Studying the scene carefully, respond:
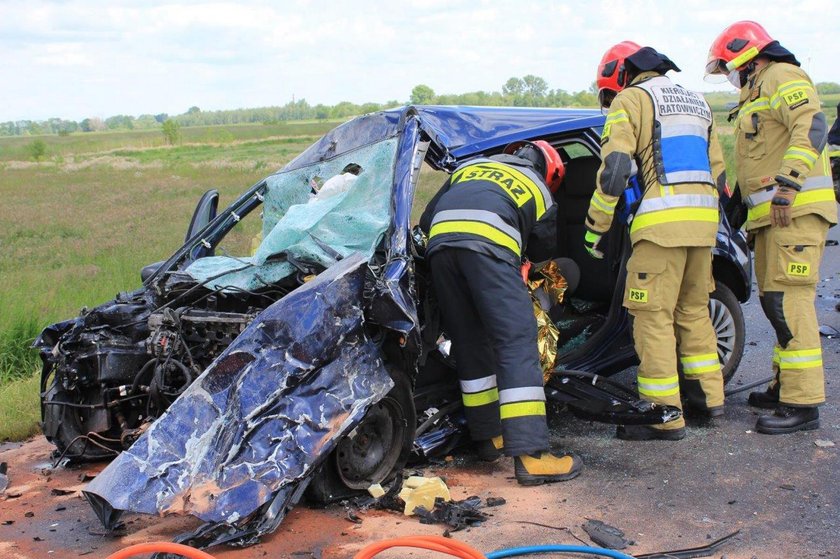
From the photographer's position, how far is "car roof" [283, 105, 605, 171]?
465 centimetres

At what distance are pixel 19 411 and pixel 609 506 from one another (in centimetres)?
375

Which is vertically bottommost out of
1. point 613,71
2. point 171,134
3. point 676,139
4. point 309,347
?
point 309,347

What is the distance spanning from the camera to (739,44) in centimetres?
492

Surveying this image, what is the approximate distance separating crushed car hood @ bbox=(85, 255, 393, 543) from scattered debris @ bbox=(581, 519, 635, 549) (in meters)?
1.00

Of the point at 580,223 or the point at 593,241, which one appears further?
the point at 580,223

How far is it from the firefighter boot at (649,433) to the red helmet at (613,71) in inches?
70.8

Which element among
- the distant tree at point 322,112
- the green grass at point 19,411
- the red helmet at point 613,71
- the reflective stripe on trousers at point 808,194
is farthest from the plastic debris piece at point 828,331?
the distant tree at point 322,112

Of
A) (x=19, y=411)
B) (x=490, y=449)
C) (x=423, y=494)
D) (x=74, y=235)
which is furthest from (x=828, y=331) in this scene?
(x=74, y=235)

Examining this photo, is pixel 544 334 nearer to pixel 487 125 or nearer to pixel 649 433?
pixel 649 433

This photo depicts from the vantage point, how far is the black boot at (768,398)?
5160mm

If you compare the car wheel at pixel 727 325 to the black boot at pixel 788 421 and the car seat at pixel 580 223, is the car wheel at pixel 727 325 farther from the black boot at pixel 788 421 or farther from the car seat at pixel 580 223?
the car seat at pixel 580 223

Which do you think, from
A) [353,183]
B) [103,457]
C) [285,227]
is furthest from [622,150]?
[103,457]

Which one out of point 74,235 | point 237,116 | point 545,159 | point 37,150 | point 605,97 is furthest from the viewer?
point 237,116

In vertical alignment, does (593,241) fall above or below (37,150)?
below
